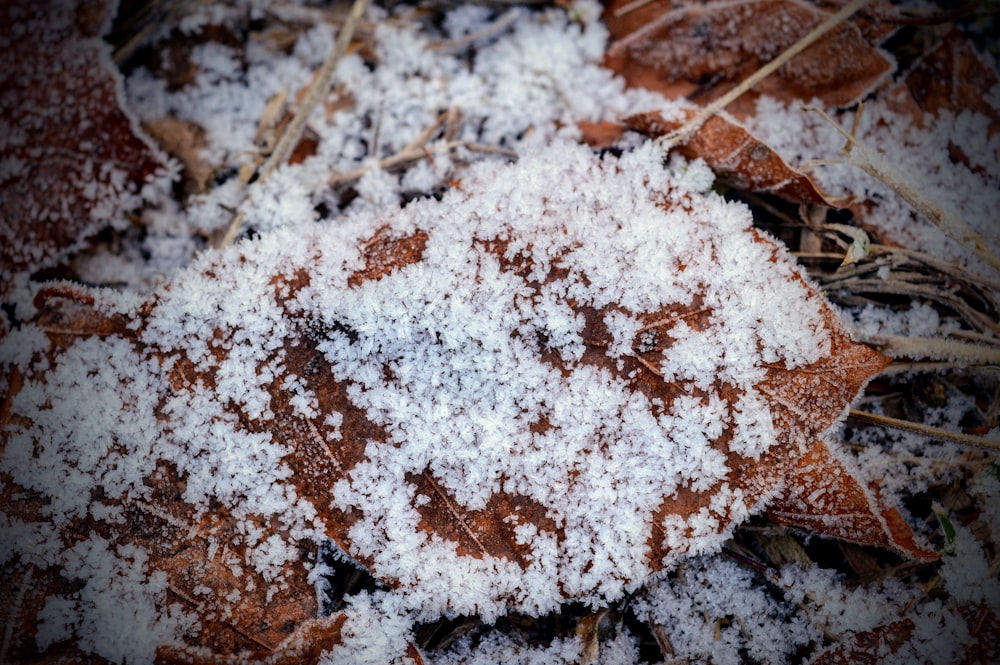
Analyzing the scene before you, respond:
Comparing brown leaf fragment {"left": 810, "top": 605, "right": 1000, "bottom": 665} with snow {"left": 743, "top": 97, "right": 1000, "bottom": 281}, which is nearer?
brown leaf fragment {"left": 810, "top": 605, "right": 1000, "bottom": 665}

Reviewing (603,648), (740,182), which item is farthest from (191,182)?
(603,648)

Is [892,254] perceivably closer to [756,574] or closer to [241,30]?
[756,574]

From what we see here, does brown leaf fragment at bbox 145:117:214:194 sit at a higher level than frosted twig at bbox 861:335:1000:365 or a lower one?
higher

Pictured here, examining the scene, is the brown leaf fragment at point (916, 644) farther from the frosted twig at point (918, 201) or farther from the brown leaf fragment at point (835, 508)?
the frosted twig at point (918, 201)

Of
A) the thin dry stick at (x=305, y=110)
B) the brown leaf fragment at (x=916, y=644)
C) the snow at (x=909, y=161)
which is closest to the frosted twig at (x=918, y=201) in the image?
the snow at (x=909, y=161)

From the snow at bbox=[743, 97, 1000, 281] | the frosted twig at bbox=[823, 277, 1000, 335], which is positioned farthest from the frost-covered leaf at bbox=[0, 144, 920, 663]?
the snow at bbox=[743, 97, 1000, 281]

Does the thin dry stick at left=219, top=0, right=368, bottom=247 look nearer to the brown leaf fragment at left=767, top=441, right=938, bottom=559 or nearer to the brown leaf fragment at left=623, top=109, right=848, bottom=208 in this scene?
the brown leaf fragment at left=623, top=109, right=848, bottom=208
